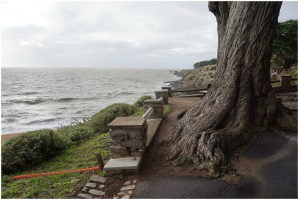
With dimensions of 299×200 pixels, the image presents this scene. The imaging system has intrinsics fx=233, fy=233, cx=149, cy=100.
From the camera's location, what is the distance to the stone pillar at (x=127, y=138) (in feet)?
17.8

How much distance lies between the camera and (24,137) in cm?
724

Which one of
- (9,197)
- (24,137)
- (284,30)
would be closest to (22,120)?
(24,137)

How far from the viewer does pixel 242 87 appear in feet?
22.6

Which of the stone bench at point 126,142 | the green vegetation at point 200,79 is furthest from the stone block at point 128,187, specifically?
the green vegetation at point 200,79

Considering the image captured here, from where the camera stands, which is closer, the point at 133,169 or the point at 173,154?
the point at 133,169

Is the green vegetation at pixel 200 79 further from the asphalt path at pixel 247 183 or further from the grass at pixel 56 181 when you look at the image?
the asphalt path at pixel 247 183

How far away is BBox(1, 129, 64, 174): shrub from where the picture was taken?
6625 mm

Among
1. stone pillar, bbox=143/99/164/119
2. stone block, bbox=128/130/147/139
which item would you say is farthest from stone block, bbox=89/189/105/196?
stone pillar, bbox=143/99/164/119

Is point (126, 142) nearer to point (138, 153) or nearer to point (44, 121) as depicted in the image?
point (138, 153)

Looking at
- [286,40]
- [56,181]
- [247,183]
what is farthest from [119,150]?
[286,40]

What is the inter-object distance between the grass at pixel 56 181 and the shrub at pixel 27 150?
0.30 m

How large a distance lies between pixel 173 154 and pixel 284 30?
73.8 feet

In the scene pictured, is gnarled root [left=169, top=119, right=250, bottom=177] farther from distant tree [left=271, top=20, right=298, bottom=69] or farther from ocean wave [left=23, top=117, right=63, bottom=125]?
distant tree [left=271, top=20, right=298, bottom=69]

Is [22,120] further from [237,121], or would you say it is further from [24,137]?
[237,121]
